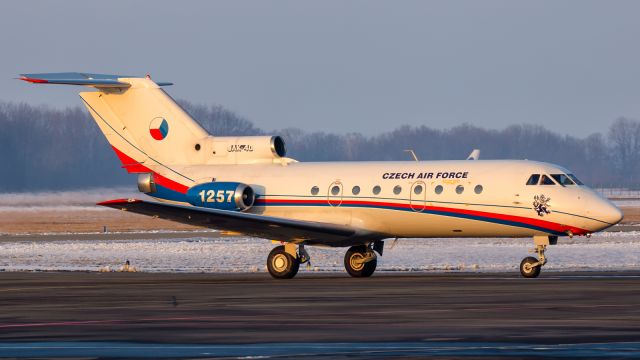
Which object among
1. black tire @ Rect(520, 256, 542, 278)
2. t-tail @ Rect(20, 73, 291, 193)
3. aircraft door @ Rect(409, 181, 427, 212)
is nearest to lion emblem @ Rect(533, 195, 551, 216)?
black tire @ Rect(520, 256, 542, 278)

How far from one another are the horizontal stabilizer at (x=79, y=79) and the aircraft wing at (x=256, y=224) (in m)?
5.68

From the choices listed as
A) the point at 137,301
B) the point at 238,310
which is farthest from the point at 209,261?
the point at 238,310

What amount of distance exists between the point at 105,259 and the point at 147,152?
782 centimetres

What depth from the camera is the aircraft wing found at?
30141 mm

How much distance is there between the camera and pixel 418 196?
31547 mm

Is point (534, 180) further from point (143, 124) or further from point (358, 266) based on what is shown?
point (143, 124)

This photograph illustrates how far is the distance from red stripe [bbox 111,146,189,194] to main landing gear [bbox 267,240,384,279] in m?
3.81

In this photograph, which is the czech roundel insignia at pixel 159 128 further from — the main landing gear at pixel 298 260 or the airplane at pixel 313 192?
the main landing gear at pixel 298 260

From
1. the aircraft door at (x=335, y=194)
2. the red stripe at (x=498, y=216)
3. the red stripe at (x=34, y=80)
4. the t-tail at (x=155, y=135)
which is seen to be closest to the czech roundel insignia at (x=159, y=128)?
the t-tail at (x=155, y=135)

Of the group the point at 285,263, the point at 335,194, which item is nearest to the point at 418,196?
the point at 335,194

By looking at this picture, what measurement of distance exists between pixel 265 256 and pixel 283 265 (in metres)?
10.8

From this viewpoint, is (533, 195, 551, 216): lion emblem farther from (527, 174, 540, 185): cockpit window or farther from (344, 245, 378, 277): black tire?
(344, 245, 378, 277): black tire

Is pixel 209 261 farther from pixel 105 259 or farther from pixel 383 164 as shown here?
pixel 383 164

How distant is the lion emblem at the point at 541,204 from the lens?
30.3 meters
